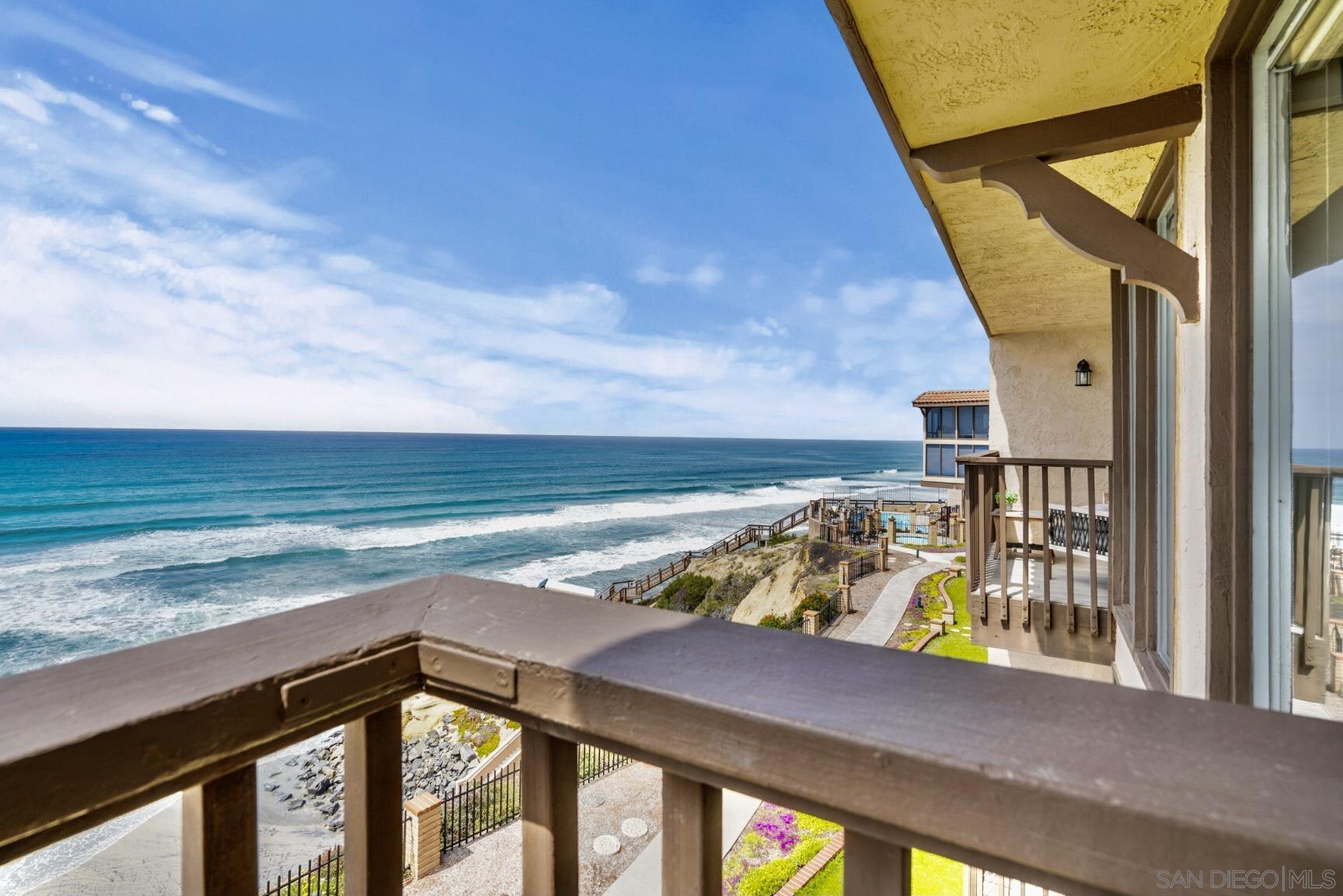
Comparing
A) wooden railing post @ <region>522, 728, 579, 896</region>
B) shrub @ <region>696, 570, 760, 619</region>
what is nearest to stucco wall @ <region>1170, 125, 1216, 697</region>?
wooden railing post @ <region>522, 728, 579, 896</region>

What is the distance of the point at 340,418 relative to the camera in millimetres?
43156

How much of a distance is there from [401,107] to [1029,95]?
32.1 meters

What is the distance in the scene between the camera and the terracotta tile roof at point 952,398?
15484mm

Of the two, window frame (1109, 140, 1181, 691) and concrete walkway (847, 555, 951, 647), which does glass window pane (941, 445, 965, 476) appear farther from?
window frame (1109, 140, 1181, 691)

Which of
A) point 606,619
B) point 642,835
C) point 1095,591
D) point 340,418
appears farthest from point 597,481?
point 606,619

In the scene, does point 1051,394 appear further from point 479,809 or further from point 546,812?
point 479,809

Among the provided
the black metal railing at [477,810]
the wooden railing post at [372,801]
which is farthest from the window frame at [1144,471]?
the black metal railing at [477,810]

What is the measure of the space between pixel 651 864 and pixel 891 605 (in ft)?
22.4

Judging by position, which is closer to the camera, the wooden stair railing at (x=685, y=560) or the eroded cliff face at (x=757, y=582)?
the eroded cliff face at (x=757, y=582)

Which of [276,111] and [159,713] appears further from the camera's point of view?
[276,111]

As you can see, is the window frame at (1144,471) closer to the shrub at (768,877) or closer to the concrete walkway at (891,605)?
the shrub at (768,877)

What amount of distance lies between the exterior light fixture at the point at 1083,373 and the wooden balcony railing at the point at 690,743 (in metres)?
6.18

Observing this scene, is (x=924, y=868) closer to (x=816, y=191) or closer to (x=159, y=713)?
(x=159, y=713)

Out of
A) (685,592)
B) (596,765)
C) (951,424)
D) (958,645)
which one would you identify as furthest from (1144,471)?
(951,424)
